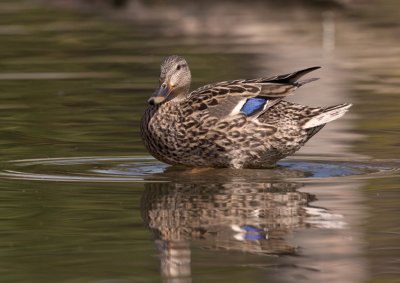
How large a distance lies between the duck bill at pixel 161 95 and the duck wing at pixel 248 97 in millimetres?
258

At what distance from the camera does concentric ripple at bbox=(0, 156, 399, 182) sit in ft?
36.4

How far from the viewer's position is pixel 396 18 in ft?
89.4

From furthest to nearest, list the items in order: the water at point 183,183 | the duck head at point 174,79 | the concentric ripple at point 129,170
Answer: the duck head at point 174,79
the concentric ripple at point 129,170
the water at point 183,183

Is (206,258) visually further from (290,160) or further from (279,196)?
(290,160)

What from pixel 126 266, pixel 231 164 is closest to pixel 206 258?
pixel 126 266

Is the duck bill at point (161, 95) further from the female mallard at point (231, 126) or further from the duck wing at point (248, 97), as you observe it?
the duck wing at point (248, 97)

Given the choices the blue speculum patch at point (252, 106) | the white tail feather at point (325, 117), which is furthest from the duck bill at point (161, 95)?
the white tail feather at point (325, 117)

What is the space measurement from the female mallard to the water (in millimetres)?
159

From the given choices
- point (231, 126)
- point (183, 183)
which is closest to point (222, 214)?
point (183, 183)

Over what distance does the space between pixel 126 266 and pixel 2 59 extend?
14.1m

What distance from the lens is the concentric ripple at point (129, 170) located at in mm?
11094

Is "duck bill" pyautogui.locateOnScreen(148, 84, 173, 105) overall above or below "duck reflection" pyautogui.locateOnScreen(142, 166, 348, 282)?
above

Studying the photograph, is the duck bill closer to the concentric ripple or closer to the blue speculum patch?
the concentric ripple

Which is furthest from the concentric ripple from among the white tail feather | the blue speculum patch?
the blue speculum patch
